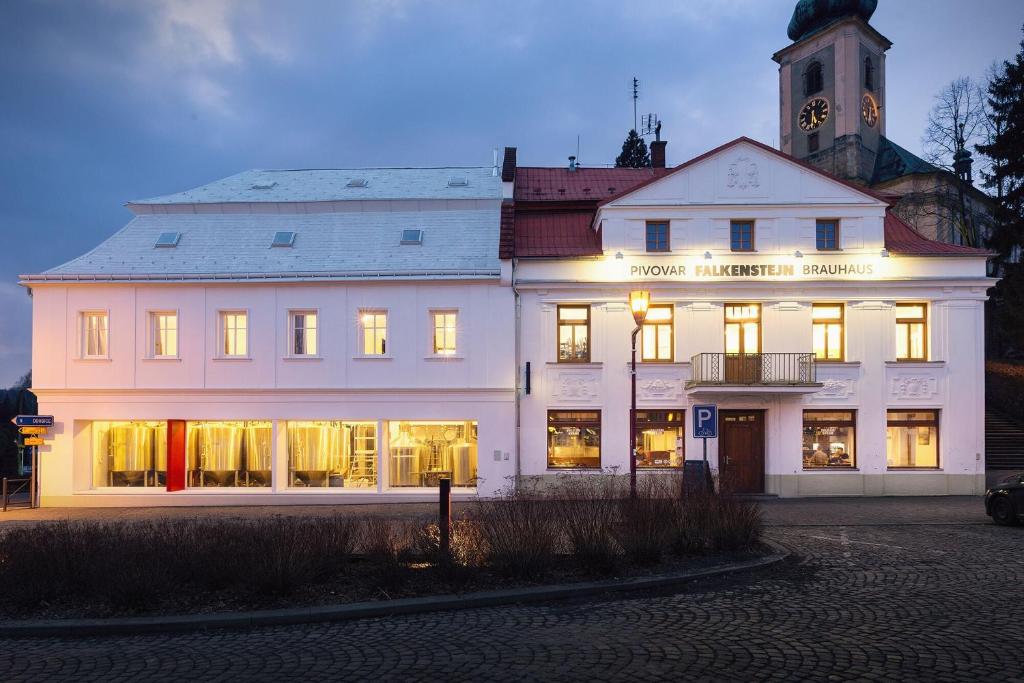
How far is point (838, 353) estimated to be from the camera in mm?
22766

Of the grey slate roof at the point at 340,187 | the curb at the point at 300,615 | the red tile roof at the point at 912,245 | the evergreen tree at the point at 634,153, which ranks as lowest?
the curb at the point at 300,615

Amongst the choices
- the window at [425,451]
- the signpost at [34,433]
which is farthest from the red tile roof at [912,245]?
the signpost at [34,433]

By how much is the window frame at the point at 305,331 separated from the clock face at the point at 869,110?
47.5m

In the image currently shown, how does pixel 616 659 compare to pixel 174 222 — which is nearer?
pixel 616 659

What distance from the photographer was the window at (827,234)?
75.6ft

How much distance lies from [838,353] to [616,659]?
60.0 ft

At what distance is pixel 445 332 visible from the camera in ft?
74.1

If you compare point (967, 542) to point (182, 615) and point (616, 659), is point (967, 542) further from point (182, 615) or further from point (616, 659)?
point (182, 615)

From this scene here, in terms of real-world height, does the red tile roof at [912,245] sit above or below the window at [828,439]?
above

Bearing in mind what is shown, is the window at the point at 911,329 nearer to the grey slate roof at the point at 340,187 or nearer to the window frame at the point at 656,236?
the window frame at the point at 656,236

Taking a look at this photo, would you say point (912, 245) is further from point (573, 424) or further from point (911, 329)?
point (573, 424)

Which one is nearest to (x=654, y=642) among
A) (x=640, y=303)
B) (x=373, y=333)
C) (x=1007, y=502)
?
(x=640, y=303)

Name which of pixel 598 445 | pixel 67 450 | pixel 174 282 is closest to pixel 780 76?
pixel 598 445

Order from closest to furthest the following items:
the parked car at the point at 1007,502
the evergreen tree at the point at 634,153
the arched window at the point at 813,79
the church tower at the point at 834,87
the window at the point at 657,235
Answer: the parked car at the point at 1007,502 < the window at the point at 657,235 < the church tower at the point at 834,87 < the arched window at the point at 813,79 < the evergreen tree at the point at 634,153
